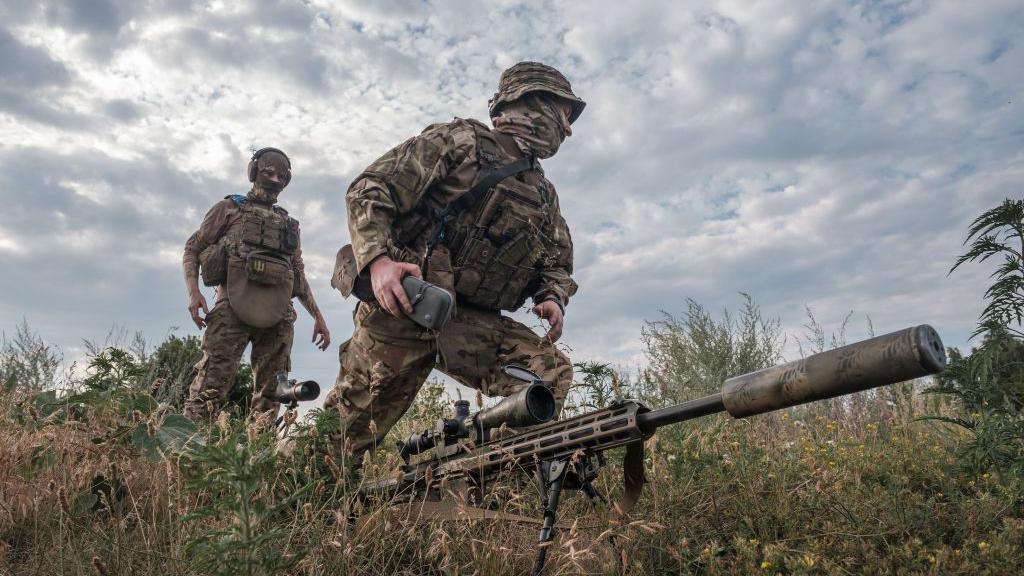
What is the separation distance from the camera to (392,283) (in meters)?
3.23

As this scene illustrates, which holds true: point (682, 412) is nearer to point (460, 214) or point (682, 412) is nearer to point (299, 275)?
point (460, 214)

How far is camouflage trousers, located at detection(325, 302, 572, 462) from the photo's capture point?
3.58 m

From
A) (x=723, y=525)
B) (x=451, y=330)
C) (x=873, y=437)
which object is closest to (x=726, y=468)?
(x=723, y=525)

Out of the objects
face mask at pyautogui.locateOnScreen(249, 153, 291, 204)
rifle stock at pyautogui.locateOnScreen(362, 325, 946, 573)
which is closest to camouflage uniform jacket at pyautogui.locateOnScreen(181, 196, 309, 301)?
face mask at pyautogui.locateOnScreen(249, 153, 291, 204)

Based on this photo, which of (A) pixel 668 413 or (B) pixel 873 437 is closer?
(A) pixel 668 413

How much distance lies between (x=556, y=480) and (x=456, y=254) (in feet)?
5.37

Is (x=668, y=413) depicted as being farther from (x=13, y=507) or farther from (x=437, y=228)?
(x=13, y=507)

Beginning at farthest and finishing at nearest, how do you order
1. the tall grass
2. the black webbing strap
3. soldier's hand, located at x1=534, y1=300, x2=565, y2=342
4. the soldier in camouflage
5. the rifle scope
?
the rifle scope, soldier's hand, located at x1=534, y1=300, x2=565, y2=342, the black webbing strap, the soldier in camouflage, the tall grass

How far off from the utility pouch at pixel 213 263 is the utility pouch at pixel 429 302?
15.9 ft

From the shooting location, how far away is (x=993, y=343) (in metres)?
2.91

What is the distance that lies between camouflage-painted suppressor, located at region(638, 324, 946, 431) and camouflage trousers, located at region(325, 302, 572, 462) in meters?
1.64

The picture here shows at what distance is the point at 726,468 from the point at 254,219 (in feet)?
19.5

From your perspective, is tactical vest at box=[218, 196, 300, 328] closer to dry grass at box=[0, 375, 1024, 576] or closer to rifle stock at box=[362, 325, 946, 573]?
dry grass at box=[0, 375, 1024, 576]

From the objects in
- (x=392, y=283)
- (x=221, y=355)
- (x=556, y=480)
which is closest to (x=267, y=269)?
(x=221, y=355)
